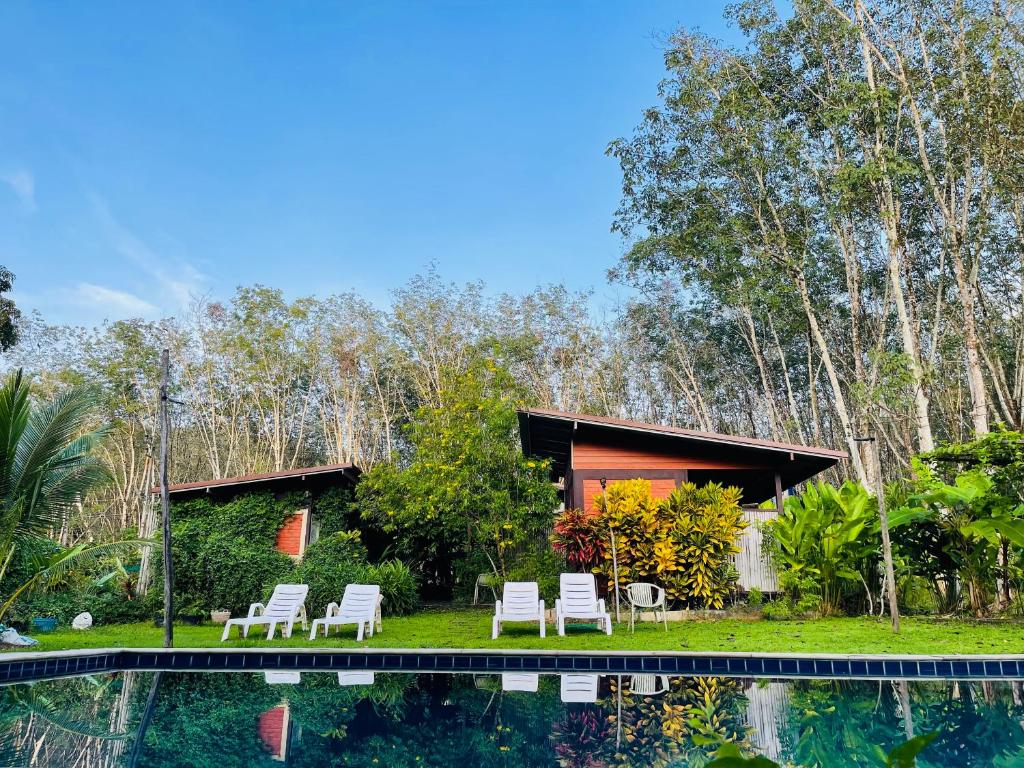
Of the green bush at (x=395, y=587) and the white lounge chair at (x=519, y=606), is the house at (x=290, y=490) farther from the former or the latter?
the white lounge chair at (x=519, y=606)

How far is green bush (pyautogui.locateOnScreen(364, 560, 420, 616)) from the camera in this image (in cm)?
1266

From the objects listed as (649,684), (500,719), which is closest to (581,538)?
(649,684)

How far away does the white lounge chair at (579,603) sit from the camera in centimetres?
893

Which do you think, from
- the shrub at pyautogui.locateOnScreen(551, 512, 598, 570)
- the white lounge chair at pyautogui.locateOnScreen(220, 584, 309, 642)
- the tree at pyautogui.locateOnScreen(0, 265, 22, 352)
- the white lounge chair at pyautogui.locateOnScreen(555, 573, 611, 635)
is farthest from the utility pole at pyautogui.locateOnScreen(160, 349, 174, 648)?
the tree at pyautogui.locateOnScreen(0, 265, 22, 352)

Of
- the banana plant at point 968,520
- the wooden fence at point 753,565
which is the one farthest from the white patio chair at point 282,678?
the banana plant at point 968,520

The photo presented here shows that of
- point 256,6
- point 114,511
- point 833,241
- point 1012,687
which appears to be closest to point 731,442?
point 1012,687

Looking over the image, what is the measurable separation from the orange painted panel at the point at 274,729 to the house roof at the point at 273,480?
769cm

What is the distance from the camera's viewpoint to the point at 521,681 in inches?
259

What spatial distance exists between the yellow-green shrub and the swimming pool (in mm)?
3400

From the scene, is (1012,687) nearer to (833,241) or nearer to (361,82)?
(833,241)

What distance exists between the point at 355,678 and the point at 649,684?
283cm

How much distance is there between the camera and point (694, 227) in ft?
62.1

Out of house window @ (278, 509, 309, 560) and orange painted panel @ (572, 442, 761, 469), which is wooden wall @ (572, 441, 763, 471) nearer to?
orange painted panel @ (572, 442, 761, 469)

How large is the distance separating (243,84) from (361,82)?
3.19m
